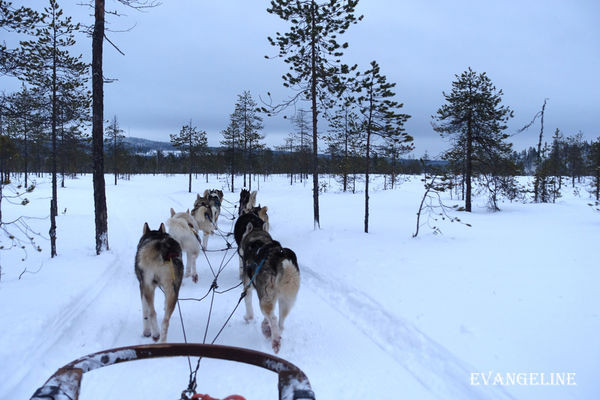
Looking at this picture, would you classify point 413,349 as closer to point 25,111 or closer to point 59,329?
point 59,329

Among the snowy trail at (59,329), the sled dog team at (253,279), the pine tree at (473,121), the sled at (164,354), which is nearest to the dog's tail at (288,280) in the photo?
the sled dog team at (253,279)

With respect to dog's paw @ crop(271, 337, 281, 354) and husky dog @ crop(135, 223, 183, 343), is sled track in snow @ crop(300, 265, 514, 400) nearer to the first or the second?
dog's paw @ crop(271, 337, 281, 354)

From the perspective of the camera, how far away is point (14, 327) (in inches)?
166

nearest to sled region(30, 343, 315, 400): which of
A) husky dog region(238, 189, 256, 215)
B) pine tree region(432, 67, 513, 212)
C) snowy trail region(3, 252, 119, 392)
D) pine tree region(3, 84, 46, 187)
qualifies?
snowy trail region(3, 252, 119, 392)

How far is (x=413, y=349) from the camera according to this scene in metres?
4.25

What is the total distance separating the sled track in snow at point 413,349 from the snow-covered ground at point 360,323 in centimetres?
2

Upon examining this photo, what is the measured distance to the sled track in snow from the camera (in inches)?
134

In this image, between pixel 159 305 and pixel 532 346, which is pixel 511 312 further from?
pixel 159 305

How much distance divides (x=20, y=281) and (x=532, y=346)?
8.87 m

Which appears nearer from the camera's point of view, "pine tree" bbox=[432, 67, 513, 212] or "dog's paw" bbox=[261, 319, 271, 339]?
"dog's paw" bbox=[261, 319, 271, 339]

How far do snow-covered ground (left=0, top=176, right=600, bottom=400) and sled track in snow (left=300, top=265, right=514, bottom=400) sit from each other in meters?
0.02

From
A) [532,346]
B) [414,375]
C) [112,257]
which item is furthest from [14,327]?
[532,346]

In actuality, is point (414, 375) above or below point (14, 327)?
below

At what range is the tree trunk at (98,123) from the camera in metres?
8.48
